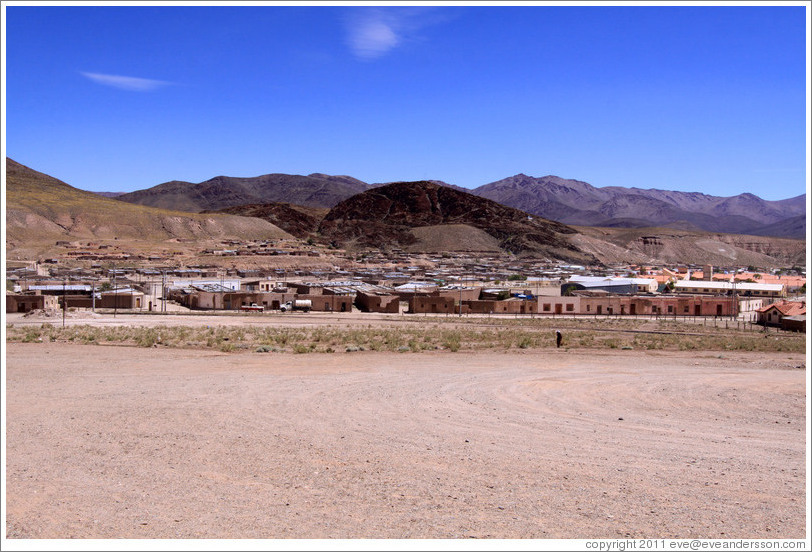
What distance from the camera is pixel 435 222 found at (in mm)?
178000

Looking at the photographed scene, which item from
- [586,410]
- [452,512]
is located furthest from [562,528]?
[586,410]

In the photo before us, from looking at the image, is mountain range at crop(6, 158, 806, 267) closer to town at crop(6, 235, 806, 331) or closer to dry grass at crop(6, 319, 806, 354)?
town at crop(6, 235, 806, 331)

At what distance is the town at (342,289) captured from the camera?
4906 cm

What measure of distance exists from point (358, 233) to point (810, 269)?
15982 centimetres

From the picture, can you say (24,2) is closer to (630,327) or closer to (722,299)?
(630,327)

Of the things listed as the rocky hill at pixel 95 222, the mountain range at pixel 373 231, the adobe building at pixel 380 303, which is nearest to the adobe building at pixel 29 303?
the adobe building at pixel 380 303

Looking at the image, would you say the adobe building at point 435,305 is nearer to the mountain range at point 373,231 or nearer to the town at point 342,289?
the town at point 342,289

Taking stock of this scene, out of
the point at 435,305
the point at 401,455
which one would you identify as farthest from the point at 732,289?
the point at 401,455

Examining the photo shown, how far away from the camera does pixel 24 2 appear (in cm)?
738

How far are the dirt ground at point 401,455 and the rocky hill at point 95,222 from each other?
307 ft

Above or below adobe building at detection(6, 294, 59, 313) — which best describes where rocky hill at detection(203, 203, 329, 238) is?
above

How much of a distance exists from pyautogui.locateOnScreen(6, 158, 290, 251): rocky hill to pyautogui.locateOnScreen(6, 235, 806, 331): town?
1290 centimetres

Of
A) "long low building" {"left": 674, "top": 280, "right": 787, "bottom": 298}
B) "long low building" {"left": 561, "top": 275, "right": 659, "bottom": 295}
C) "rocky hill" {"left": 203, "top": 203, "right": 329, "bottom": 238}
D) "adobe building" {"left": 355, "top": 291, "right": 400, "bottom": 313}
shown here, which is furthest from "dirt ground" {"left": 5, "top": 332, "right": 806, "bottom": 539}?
"rocky hill" {"left": 203, "top": 203, "right": 329, "bottom": 238}

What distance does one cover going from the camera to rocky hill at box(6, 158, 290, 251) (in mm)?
109875
